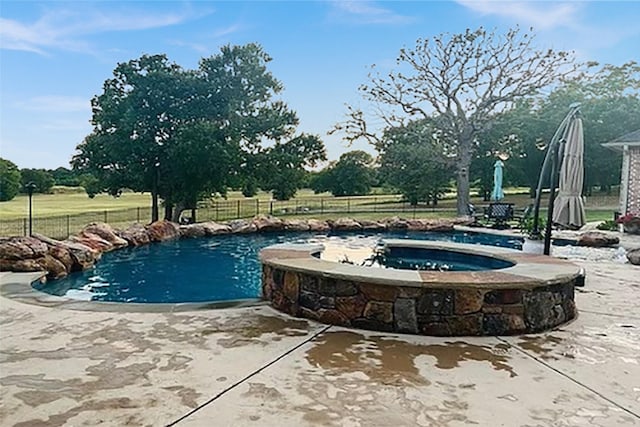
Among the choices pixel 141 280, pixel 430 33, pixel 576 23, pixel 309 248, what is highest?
pixel 430 33

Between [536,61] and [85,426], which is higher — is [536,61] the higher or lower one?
the higher one

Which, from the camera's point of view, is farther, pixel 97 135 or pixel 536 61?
pixel 536 61

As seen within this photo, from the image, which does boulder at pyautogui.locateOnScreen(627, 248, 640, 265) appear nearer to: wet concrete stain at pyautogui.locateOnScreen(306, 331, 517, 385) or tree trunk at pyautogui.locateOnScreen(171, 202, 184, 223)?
wet concrete stain at pyautogui.locateOnScreen(306, 331, 517, 385)

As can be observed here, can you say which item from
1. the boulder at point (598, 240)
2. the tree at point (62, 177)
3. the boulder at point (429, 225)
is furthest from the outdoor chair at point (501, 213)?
the tree at point (62, 177)

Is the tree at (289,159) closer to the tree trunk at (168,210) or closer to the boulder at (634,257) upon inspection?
the tree trunk at (168,210)

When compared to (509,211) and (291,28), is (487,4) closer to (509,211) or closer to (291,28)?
(291,28)

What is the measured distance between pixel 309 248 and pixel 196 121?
12.0m

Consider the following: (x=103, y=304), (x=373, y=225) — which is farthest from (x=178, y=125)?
(x=103, y=304)

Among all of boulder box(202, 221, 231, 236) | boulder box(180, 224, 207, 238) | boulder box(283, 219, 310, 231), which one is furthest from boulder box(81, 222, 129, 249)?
boulder box(283, 219, 310, 231)

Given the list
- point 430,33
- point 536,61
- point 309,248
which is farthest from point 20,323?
point 536,61

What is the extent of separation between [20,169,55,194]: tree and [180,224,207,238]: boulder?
14728mm

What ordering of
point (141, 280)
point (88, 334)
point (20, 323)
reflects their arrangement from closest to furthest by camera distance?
point (88, 334) < point (20, 323) < point (141, 280)

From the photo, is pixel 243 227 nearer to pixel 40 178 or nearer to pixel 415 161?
pixel 415 161

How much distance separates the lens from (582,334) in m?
4.24
